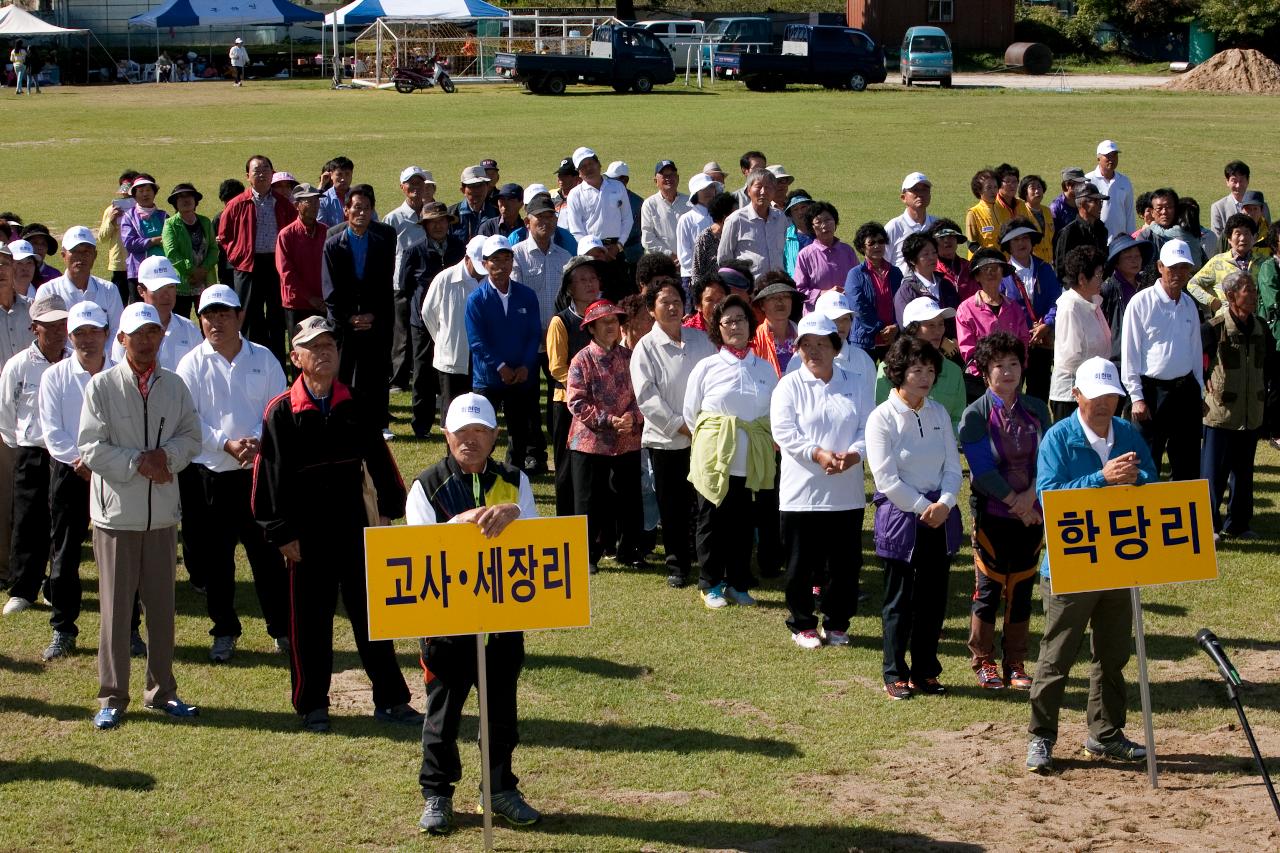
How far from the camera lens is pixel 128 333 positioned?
7.77m

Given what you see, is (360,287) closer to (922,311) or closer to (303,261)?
(303,261)

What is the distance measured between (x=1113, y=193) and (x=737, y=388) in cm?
883

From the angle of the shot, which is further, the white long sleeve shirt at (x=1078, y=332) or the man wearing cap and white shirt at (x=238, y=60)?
the man wearing cap and white shirt at (x=238, y=60)

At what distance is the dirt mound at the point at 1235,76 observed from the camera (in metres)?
51.3

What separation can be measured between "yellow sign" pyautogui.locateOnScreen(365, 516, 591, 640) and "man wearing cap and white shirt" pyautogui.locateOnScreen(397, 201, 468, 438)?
751 cm

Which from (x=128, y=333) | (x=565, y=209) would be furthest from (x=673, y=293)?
(x=565, y=209)

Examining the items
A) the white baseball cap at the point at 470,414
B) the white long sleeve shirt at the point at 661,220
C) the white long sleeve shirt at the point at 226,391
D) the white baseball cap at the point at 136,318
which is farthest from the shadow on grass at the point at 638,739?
the white long sleeve shirt at the point at 661,220

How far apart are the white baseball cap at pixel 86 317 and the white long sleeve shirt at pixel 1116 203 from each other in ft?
37.6

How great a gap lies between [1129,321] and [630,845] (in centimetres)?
578

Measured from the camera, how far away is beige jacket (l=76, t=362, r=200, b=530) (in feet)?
25.5

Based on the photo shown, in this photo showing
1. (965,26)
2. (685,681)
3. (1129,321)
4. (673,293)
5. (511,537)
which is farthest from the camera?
(965,26)

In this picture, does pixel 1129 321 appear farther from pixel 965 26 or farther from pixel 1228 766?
pixel 965 26

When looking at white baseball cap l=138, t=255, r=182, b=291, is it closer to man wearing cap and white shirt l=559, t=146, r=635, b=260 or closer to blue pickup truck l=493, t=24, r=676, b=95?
man wearing cap and white shirt l=559, t=146, r=635, b=260

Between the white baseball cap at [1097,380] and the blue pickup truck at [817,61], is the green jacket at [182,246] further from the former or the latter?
the blue pickup truck at [817,61]
